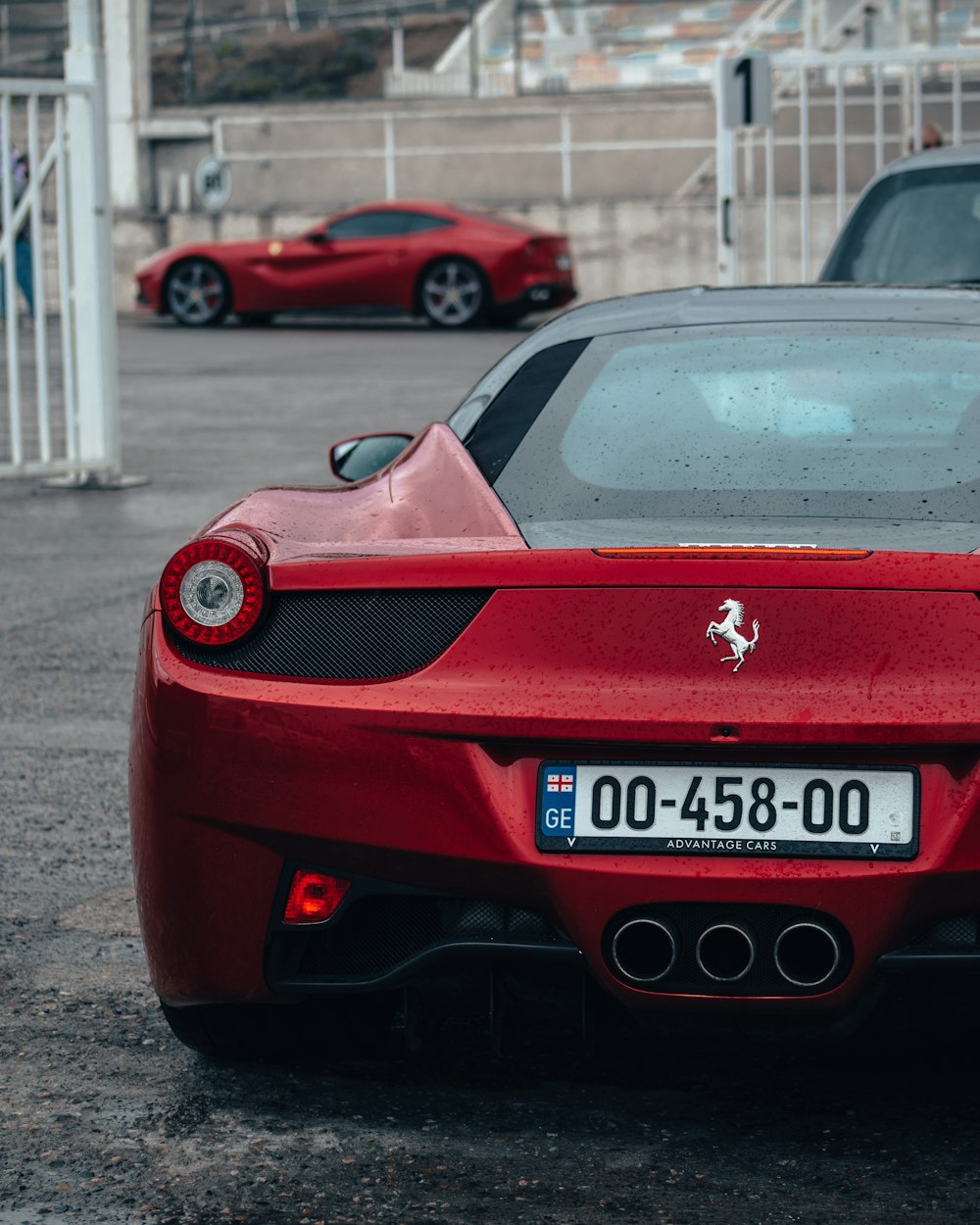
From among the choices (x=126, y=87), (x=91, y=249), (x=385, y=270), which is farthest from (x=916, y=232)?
(x=126, y=87)

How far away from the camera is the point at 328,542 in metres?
3.38

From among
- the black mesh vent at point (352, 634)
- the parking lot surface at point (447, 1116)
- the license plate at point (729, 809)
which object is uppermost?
the black mesh vent at point (352, 634)

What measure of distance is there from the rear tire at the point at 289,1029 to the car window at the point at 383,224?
2150cm

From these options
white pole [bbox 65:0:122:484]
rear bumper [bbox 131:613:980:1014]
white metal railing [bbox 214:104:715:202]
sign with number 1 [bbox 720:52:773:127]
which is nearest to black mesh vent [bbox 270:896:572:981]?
rear bumper [bbox 131:613:980:1014]

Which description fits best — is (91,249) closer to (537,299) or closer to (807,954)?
(807,954)

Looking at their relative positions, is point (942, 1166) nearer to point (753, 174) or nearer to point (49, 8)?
point (753, 174)

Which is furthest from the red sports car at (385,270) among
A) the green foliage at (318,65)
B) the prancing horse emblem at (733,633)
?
the prancing horse emblem at (733,633)

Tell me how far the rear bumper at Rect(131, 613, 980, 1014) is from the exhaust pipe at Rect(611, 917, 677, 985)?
18 mm

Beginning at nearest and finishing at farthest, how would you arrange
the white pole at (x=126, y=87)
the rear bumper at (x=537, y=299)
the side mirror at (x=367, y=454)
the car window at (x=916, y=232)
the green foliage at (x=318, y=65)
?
the side mirror at (x=367, y=454) → the car window at (x=916, y=232) → the rear bumper at (x=537, y=299) → the white pole at (x=126, y=87) → the green foliage at (x=318, y=65)

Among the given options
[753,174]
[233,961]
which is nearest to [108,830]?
[233,961]

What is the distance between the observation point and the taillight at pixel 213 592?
10.7 ft

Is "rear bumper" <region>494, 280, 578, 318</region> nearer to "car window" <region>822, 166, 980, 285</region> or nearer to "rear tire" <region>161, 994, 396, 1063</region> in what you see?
"car window" <region>822, 166, 980, 285</region>

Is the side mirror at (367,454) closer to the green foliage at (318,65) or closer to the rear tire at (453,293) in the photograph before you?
the rear tire at (453,293)

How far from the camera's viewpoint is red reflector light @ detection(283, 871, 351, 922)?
3.19 m
